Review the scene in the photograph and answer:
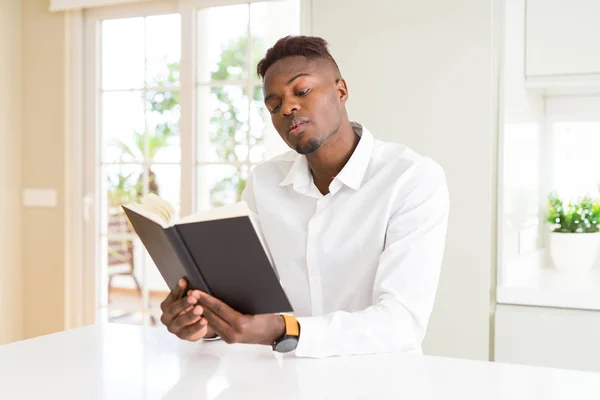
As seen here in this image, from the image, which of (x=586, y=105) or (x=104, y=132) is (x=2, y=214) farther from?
(x=586, y=105)

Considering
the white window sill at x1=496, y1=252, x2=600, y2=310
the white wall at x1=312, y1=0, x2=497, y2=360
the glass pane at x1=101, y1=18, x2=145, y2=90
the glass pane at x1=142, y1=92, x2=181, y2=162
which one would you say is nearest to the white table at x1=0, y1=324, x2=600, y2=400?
the white window sill at x1=496, y1=252, x2=600, y2=310

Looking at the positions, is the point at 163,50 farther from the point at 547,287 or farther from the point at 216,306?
the point at 216,306

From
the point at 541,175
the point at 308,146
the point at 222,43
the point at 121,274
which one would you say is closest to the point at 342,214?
the point at 308,146

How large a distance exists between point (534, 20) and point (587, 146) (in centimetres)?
75

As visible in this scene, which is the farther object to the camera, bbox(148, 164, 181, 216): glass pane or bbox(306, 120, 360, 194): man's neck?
bbox(148, 164, 181, 216): glass pane

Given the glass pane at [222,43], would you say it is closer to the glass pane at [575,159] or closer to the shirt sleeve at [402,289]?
the glass pane at [575,159]

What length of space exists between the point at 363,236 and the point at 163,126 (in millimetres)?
2207

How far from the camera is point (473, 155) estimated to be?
2.67 meters

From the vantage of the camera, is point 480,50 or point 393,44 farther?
point 393,44

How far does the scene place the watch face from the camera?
1.41 m

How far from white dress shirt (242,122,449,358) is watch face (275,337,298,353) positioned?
0.09m

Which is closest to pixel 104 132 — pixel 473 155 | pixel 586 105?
pixel 473 155

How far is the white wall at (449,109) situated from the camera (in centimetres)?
266

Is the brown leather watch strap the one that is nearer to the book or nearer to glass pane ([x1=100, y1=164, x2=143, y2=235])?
the book
